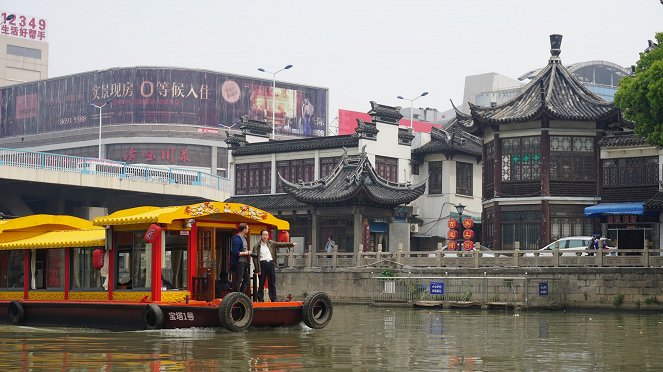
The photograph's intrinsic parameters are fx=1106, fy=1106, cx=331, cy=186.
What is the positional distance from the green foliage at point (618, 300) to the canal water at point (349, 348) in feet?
33.7

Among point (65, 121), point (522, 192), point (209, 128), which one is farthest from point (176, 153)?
point (522, 192)

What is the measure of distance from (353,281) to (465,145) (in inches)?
572

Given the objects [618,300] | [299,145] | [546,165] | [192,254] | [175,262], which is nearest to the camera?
[192,254]

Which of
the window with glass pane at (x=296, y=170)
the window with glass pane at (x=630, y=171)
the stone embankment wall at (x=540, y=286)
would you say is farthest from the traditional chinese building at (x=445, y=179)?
the stone embankment wall at (x=540, y=286)

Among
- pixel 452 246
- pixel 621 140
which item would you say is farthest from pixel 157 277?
pixel 452 246

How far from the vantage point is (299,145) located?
5303 cm

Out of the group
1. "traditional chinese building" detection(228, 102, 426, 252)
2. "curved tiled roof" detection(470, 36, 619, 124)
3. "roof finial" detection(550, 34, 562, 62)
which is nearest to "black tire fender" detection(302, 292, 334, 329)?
"curved tiled roof" detection(470, 36, 619, 124)

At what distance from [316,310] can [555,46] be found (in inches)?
1112

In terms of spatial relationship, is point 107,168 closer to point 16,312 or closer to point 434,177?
point 434,177

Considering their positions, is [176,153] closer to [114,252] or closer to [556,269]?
[556,269]

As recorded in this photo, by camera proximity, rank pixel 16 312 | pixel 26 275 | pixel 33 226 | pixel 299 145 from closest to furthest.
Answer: pixel 16 312
pixel 26 275
pixel 33 226
pixel 299 145

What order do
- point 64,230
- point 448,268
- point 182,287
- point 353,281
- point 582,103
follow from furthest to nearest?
point 582,103
point 353,281
point 448,268
point 64,230
point 182,287

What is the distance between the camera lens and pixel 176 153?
303ft

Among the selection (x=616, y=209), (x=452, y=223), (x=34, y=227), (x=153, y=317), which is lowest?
(x=153, y=317)
